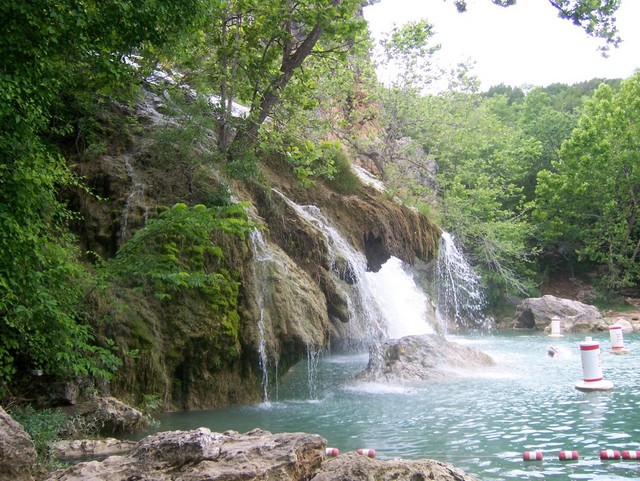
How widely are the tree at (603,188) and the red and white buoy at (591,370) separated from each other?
25055 millimetres

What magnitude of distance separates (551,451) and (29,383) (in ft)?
21.5

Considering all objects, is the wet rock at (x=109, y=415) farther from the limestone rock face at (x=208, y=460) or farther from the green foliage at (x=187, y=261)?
the limestone rock face at (x=208, y=460)

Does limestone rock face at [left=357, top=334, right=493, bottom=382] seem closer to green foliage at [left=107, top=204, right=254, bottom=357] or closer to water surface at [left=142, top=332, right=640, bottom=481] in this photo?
water surface at [left=142, top=332, right=640, bottom=481]

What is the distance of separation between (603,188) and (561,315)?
10.5m

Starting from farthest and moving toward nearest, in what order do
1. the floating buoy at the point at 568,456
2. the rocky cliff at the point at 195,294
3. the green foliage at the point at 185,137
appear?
the green foliage at the point at 185,137 < the rocky cliff at the point at 195,294 < the floating buoy at the point at 568,456

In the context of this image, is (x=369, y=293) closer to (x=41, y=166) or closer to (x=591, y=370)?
(x=591, y=370)

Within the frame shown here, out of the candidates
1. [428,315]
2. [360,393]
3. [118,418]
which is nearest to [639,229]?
[428,315]

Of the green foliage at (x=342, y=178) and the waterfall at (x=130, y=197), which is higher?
the green foliage at (x=342, y=178)

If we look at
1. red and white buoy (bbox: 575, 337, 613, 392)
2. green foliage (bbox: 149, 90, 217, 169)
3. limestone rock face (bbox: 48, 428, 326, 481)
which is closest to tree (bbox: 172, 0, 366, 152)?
green foliage (bbox: 149, 90, 217, 169)

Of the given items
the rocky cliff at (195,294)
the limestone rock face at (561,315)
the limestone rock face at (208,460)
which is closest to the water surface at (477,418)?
A: the rocky cliff at (195,294)

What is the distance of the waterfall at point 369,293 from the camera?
1304 centimetres

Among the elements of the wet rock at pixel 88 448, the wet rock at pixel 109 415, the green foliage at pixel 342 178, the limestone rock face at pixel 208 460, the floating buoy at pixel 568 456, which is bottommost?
the floating buoy at pixel 568 456

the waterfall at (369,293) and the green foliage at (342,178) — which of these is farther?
the green foliage at (342,178)

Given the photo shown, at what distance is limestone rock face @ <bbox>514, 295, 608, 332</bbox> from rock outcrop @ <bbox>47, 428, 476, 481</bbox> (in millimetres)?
23009
